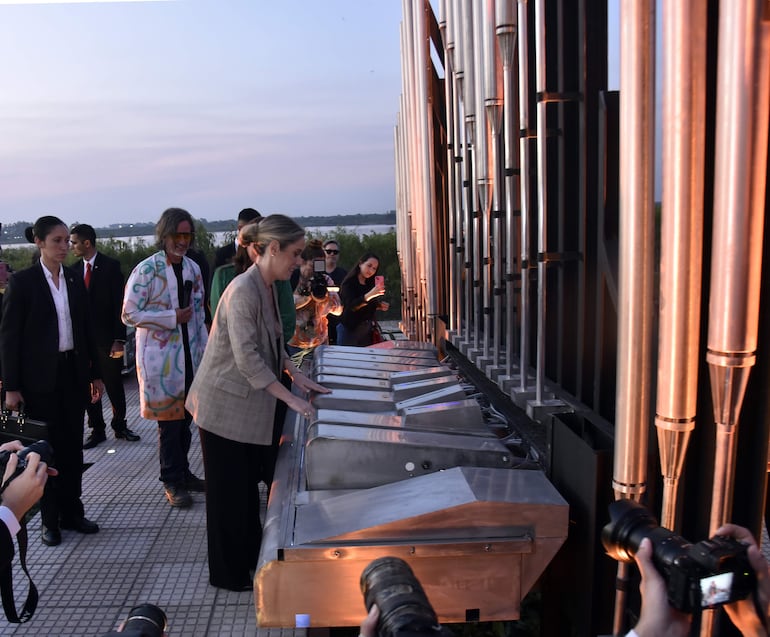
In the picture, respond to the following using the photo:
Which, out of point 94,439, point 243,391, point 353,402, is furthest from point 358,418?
point 94,439

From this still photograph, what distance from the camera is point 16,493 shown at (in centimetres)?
179

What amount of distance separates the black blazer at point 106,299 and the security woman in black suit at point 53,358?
160cm

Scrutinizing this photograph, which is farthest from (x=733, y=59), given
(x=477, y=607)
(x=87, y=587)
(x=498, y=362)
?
(x=87, y=587)

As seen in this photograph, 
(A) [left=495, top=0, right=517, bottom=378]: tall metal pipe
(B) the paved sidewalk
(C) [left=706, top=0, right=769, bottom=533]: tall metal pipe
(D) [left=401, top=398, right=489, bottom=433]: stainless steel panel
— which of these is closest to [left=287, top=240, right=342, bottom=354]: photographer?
(B) the paved sidewalk

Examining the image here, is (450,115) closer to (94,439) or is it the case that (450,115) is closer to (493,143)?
(493,143)

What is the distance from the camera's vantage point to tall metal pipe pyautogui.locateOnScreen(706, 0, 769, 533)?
135 centimetres

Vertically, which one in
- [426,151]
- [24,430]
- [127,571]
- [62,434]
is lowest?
[127,571]

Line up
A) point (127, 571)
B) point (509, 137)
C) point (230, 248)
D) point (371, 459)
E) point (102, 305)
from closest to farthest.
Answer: point (371, 459) < point (509, 137) < point (127, 571) < point (230, 248) < point (102, 305)

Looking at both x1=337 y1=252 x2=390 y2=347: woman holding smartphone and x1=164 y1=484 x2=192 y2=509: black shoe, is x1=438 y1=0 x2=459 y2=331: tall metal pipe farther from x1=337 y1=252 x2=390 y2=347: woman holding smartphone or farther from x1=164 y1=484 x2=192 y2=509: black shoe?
x1=164 y1=484 x2=192 y2=509: black shoe

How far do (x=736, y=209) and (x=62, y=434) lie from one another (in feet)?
12.3

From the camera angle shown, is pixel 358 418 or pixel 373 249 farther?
pixel 373 249

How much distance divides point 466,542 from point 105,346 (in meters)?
4.79

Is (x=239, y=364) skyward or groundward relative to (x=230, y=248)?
groundward

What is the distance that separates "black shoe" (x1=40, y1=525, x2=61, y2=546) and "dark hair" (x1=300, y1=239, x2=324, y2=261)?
3031mm
